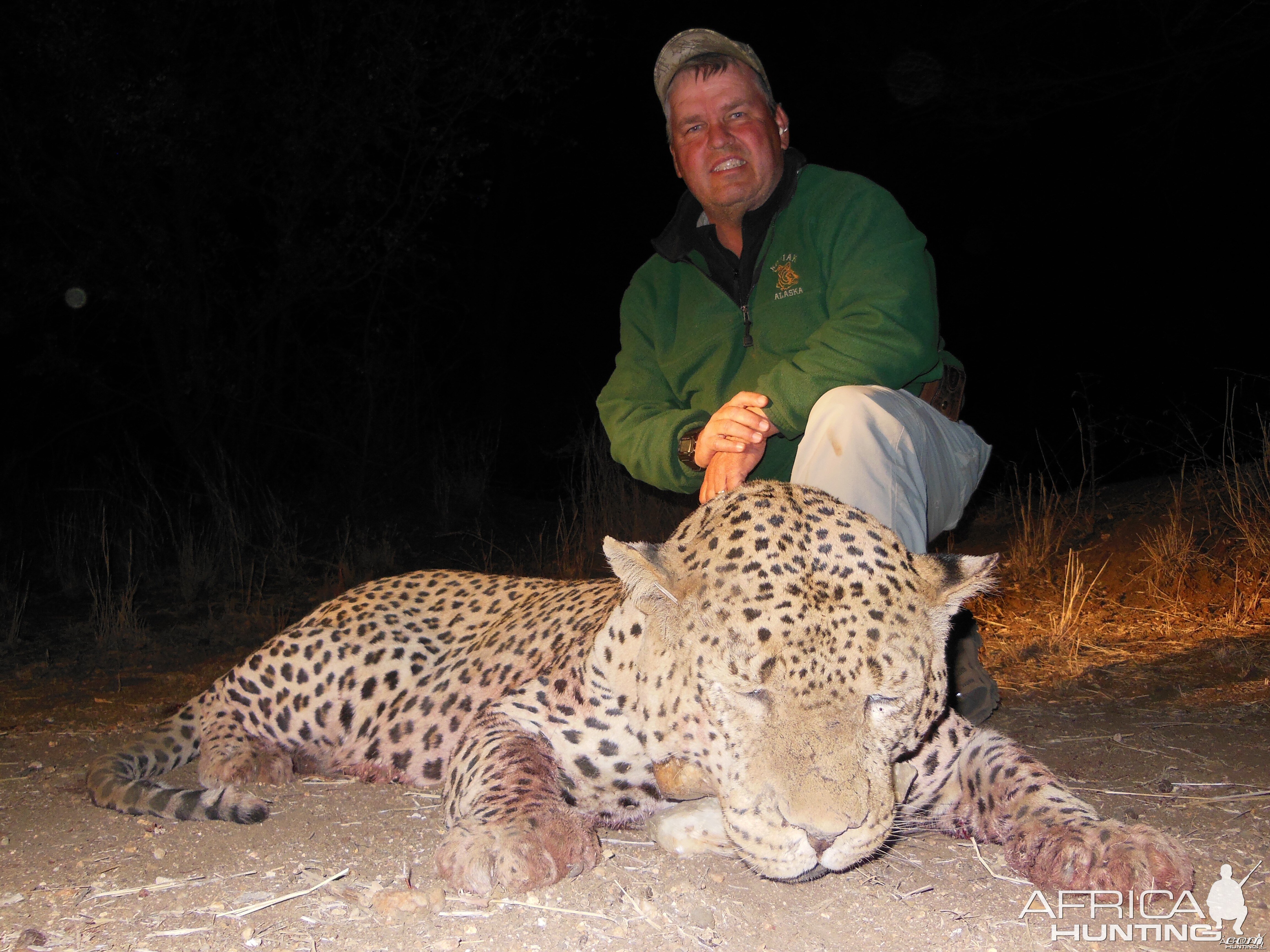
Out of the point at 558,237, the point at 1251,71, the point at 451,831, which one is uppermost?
the point at 1251,71

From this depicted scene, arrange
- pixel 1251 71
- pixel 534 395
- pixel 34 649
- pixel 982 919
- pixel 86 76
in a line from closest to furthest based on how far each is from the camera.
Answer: pixel 982 919, pixel 34 649, pixel 86 76, pixel 1251 71, pixel 534 395

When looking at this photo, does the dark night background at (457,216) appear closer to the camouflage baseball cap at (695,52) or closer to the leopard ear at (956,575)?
the camouflage baseball cap at (695,52)

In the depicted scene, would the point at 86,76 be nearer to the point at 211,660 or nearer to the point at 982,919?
the point at 211,660

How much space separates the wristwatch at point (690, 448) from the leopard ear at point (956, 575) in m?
1.19

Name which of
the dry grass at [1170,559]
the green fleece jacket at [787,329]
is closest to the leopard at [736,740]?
the green fleece jacket at [787,329]

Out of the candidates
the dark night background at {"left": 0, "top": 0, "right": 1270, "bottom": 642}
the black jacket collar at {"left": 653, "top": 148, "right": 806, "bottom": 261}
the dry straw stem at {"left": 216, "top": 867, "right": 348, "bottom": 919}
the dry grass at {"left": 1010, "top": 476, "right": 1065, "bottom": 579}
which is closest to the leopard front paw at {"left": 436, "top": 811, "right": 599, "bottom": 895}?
the dry straw stem at {"left": 216, "top": 867, "right": 348, "bottom": 919}

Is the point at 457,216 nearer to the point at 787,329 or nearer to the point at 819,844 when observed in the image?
the point at 787,329

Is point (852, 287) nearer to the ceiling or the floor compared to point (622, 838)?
nearer to the ceiling

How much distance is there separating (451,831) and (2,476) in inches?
439

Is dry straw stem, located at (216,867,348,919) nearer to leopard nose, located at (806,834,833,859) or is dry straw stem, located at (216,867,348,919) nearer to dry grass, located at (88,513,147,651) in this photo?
leopard nose, located at (806,834,833,859)

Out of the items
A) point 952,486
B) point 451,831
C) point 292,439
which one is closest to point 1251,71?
point 952,486

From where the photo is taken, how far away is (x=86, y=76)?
8961 mm

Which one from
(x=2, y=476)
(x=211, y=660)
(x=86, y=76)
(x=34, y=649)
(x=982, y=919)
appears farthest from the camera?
(x=2, y=476)

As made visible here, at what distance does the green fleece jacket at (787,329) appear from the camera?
11.0ft
